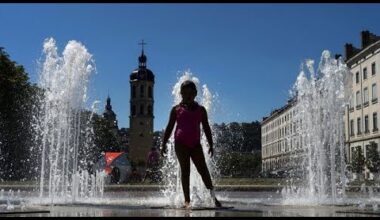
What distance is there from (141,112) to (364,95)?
5161cm

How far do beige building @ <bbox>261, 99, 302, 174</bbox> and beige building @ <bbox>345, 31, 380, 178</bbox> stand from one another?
2382cm

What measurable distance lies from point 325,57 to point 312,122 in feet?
11.7

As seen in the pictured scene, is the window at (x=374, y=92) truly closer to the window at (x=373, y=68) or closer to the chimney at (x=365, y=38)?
the window at (x=373, y=68)

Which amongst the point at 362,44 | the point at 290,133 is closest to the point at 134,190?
the point at 362,44

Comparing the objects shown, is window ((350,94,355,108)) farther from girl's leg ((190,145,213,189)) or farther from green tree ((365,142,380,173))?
girl's leg ((190,145,213,189))

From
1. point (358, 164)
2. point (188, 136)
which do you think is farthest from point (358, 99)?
point (188, 136)

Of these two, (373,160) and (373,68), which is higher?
(373,68)

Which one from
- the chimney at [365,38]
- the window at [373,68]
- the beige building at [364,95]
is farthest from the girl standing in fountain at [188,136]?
the chimney at [365,38]

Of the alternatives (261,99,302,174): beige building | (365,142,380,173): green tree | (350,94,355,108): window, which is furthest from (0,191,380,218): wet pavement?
(261,99,302,174): beige building

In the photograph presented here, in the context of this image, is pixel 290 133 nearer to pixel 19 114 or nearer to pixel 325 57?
pixel 19 114

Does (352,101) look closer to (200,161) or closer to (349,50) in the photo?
(349,50)

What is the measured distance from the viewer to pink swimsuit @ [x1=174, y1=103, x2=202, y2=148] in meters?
7.16

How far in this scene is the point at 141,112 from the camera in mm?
99375

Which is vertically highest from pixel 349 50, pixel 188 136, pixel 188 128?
pixel 349 50
